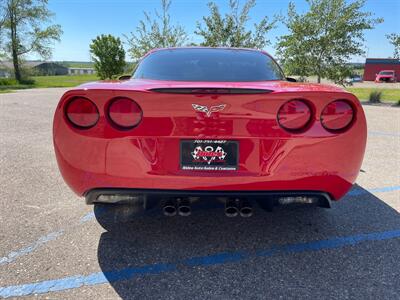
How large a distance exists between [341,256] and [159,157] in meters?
1.57

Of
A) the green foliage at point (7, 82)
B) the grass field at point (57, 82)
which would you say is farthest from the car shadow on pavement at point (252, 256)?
the green foliage at point (7, 82)

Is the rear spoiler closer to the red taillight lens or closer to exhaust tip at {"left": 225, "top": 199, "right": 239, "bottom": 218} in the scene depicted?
the red taillight lens

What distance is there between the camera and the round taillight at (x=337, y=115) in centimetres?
212

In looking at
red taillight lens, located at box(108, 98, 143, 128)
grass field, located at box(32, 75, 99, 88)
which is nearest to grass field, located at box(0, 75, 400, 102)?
grass field, located at box(32, 75, 99, 88)

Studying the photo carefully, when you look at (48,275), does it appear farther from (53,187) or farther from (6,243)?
(53,187)

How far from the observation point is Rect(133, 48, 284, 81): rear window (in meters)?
2.74

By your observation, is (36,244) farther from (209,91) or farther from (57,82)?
(57,82)

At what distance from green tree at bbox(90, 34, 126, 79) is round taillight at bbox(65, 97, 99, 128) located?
37.3 metres

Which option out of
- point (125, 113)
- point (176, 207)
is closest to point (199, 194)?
point (176, 207)

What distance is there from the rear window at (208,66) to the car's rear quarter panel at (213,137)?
654mm

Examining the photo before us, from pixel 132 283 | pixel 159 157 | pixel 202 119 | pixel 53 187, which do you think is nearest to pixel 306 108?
pixel 202 119

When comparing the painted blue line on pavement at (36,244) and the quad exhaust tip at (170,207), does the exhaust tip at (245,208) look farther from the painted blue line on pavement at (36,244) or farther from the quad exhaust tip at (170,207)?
the painted blue line on pavement at (36,244)

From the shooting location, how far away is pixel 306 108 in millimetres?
2121

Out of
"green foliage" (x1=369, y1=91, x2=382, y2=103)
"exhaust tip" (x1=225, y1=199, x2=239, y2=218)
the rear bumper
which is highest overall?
the rear bumper
